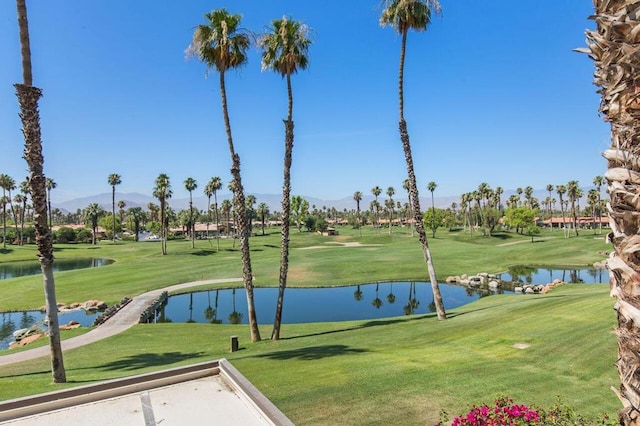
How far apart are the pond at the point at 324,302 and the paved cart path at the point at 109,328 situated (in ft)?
6.40

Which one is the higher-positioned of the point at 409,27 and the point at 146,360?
the point at 409,27

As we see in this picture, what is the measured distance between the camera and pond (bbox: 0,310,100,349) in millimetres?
28500

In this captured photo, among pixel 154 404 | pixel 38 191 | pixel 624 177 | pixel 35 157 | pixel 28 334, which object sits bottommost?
pixel 28 334

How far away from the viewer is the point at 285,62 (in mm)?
20641

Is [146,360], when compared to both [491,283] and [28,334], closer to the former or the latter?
[28,334]

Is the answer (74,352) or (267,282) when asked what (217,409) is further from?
(267,282)

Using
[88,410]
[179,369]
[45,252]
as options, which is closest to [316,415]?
[179,369]

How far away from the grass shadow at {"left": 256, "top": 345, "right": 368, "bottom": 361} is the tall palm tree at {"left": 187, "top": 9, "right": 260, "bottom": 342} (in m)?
4.38

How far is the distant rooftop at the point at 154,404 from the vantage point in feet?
22.5

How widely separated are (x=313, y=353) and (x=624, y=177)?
14.2m

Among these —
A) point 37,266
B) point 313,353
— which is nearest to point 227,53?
point 313,353

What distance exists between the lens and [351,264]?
53.7 metres

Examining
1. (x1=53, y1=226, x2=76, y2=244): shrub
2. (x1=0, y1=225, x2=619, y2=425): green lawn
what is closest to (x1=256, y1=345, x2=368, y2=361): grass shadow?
(x1=0, y1=225, x2=619, y2=425): green lawn

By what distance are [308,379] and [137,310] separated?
2409 cm
